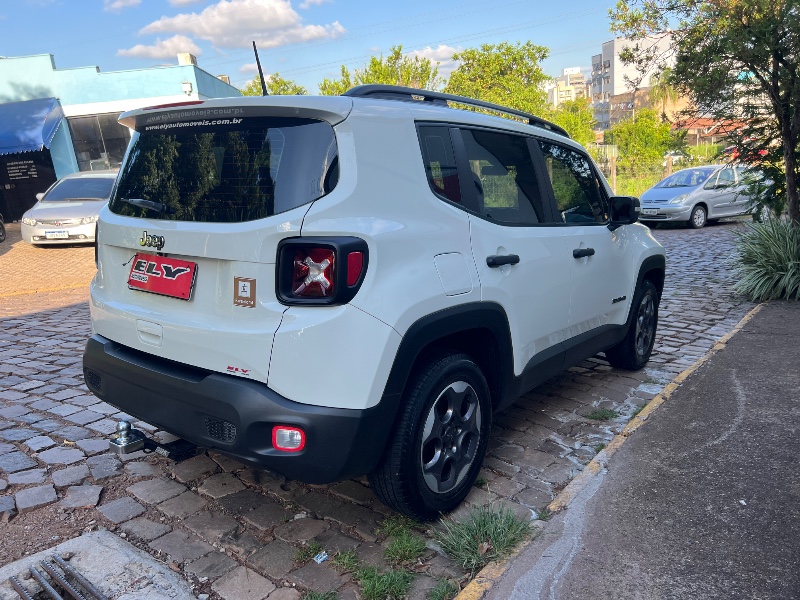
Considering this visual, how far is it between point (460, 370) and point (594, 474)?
42.8 inches

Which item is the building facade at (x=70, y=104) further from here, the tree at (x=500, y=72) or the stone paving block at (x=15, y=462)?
the stone paving block at (x=15, y=462)

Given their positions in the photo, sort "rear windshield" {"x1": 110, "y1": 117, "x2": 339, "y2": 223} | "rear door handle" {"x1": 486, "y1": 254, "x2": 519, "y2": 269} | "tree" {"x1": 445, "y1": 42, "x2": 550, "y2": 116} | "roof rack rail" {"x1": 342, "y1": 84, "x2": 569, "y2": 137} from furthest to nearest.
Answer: "tree" {"x1": 445, "y1": 42, "x2": 550, "y2": 116} < "rear door handle" {"x1": 486, "y1": 254, "x2": 519, "y2": 269} < "roof rack rail" {"x1": 342, "y1": 84, "x2": 569, "y2": 137} < "rear windshield" {"x1": 110, "y1": 117, "x2": 339, "y2": 223}

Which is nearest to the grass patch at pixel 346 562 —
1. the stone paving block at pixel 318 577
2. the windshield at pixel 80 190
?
the stone paving block at pixel 318 577

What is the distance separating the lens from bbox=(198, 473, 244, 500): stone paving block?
335 centimetres

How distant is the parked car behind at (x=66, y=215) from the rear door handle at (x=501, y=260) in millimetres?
11072

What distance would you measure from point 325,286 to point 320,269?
7 centimetres

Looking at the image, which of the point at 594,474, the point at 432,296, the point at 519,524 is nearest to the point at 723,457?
the point at 594,474

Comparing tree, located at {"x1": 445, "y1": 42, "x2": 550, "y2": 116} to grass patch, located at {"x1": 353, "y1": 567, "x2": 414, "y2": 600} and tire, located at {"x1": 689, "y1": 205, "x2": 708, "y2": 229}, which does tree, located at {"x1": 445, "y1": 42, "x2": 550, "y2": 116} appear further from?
grass patch, located at {"x1": 353, "y1": 567, "x2": 414, "y2": 600}

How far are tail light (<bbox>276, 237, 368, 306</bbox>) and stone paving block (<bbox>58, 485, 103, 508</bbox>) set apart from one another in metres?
1.68

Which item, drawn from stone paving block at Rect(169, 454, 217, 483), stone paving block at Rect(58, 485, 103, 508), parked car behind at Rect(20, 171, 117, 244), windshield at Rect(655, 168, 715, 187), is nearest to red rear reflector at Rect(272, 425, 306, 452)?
stone paving block at Rect(169, 454, 217, 483)

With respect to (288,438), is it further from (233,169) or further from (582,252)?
(582,252)

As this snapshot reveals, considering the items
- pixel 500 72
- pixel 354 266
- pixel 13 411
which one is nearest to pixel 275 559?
pixel 354 266

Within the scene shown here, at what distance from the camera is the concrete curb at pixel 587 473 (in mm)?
2580

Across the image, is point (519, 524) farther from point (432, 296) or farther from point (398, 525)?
point (432, 296)
